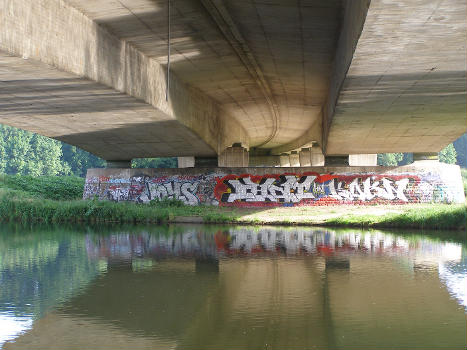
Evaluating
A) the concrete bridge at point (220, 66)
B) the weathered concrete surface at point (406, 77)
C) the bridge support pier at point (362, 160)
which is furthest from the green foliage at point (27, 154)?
the weathered concrete surface at point (406, 77)

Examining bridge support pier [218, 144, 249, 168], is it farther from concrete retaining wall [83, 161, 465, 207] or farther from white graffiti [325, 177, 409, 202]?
white graffiti [325, 177, 409, 202]

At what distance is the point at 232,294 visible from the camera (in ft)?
41.1

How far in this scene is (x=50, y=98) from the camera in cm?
1928

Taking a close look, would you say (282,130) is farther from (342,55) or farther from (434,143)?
(342,55)

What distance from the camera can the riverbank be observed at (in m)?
28.4

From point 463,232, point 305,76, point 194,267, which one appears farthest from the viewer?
point 463,232

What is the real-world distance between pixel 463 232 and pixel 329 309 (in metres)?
17.4

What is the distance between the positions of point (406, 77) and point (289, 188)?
20182 mm

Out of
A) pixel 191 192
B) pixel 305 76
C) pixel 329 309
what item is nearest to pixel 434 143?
pixel 305 76

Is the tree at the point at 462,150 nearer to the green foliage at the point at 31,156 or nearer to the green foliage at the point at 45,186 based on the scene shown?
the green foliage at the point at 31,156

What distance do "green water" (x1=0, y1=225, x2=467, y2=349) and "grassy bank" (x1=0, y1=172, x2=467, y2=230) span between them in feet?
21.8

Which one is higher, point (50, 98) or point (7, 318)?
point (50, 98)

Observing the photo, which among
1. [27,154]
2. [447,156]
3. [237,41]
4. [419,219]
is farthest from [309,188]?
[447,156]

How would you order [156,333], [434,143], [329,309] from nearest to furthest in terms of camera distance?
[156,333]
[329,309]
[434,143]
